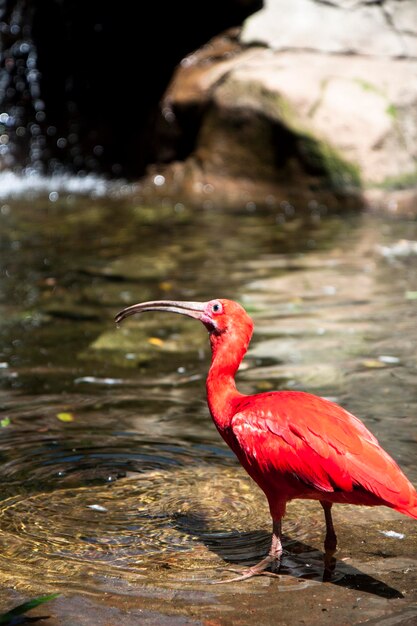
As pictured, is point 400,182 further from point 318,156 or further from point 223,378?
point 223,378

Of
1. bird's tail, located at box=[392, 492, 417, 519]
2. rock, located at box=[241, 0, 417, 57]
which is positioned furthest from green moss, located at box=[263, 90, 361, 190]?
bird's tail, located at box=[392, 492, 417, 519]

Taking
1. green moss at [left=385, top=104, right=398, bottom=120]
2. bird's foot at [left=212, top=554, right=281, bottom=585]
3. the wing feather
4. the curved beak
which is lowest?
green moss at [left=385, top=104, right=398, bottom=120]

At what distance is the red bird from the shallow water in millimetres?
295

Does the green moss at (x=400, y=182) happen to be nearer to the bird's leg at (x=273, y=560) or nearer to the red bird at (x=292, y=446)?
the red bird at (x=292, y=446)

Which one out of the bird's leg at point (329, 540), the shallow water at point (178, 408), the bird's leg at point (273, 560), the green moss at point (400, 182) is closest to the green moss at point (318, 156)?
the green moss at point (400, 182)

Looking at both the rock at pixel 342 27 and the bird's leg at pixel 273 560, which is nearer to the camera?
the bird's leg at pixel 273 560

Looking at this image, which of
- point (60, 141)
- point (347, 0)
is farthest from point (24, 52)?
point (347, 0)

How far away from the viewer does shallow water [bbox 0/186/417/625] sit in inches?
155

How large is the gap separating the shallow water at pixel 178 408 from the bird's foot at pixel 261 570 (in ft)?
0.12

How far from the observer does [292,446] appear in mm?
3969

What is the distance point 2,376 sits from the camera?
6750 millimetres

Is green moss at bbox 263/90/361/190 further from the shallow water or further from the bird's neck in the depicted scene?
the bird's neck

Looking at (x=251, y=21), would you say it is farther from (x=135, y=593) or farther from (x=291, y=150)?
(x=135, y=593)

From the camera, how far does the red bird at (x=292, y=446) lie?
3803 mm
